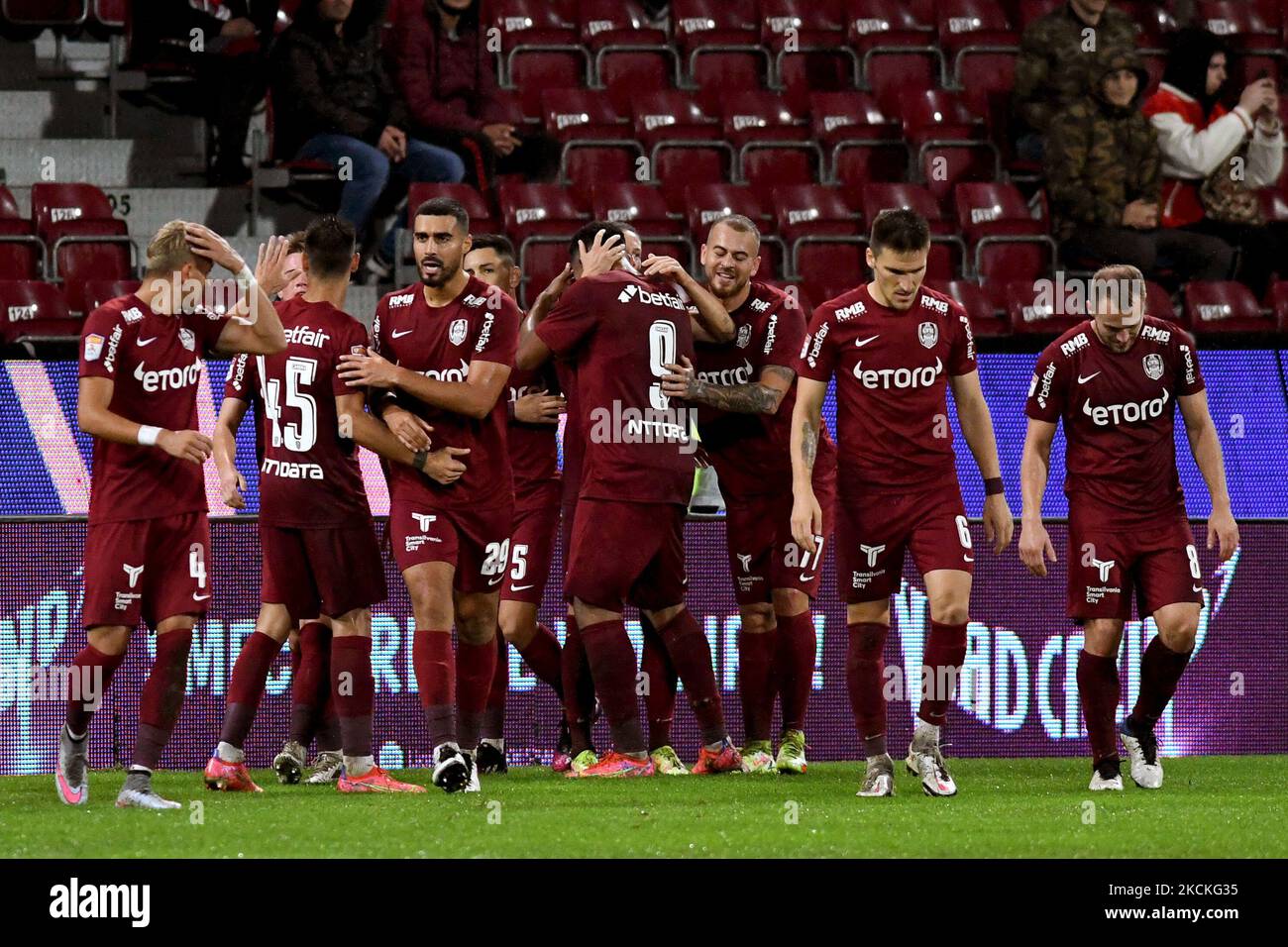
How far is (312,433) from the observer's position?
780 centimetres

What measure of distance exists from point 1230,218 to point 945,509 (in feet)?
25.2

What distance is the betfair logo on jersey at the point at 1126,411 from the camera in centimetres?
817

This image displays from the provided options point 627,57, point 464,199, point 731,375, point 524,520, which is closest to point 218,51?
point 464,199

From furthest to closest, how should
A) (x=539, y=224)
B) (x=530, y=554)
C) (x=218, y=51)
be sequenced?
(x=218, y=51), (x=539, y=224), (x=530, y=554)

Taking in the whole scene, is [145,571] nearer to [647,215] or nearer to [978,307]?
[647,215]

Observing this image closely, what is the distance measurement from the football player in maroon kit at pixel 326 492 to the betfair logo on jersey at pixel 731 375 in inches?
67.3

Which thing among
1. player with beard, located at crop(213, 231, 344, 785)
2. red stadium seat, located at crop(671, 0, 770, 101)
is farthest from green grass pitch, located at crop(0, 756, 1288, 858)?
red stadium seat, located at crop(671, 0, 770, 101)

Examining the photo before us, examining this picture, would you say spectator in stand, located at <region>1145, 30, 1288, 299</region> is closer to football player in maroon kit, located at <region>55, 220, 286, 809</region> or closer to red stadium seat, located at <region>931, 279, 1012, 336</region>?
red stadium seat, located at <region>931, 279, 1012, 336</region>

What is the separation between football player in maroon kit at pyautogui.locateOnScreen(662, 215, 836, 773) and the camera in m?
8.82

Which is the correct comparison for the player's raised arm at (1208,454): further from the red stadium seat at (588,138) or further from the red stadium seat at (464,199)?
the red stadium seat at (588,138)

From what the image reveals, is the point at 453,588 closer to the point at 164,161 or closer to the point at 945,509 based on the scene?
the point at 945,509

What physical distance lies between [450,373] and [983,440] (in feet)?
7.04

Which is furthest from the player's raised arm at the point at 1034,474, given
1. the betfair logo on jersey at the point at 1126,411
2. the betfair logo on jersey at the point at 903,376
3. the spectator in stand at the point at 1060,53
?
the spectator in stand at the point at 1060,53

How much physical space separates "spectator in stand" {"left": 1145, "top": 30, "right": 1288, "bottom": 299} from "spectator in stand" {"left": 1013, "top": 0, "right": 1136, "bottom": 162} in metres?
0.61
